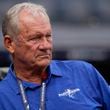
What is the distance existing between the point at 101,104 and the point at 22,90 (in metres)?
0.49

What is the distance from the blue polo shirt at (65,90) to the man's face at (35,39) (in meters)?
0.15

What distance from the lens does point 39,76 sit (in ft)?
13.7

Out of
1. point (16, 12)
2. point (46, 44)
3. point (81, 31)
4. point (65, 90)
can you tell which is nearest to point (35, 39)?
point (46, 44)

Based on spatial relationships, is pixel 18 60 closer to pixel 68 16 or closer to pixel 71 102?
pixel 71 102

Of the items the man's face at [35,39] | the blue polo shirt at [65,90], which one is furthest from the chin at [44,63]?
the blue polo shirt at [65,90]

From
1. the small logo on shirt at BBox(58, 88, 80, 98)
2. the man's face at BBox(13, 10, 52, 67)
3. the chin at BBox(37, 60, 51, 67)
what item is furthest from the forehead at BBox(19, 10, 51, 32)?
the small logo on shirt at BBox(58, 88, 80, 98)

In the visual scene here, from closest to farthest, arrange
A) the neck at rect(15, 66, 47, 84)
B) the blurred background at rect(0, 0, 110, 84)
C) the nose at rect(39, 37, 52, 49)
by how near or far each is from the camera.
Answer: the nose at rect(39, 37, 52, 49) < the neck at rect(15, 66, 47, 84) < the blurred background at rect(0, 0, 110, 84)

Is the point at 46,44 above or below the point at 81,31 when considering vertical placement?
above

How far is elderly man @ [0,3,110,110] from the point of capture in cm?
405

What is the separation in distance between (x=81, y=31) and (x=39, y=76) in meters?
3.64

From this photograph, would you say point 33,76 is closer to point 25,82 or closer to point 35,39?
point 25,82

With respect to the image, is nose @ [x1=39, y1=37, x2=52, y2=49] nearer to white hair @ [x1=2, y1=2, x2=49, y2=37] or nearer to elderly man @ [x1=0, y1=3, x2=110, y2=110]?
elderly man @ [x1=0, y1=3, x2=110, y2=110]

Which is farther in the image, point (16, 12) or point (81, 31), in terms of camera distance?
point (81, 31)

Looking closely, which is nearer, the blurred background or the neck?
the neck
